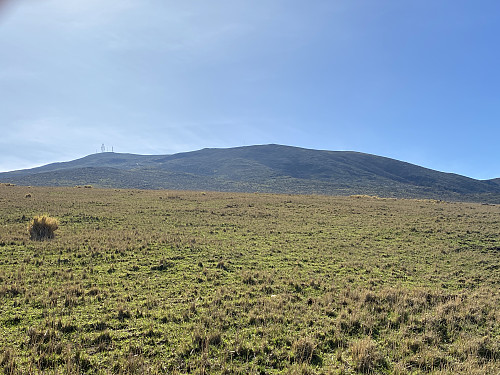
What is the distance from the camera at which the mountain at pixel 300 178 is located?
359 ft

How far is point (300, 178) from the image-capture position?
152m

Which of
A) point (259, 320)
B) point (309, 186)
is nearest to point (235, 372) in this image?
point (259, 320)

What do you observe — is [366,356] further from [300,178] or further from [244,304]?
[300,178]

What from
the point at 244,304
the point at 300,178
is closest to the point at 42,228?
the point at 244,304

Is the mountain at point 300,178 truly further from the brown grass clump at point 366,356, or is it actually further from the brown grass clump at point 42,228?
the brown grass clump at point 366,356

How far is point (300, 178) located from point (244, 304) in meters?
147

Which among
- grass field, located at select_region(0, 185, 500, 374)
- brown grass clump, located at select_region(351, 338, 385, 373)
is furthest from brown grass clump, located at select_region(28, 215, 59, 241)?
brown grass clump, located at select_region(351, 338, 385, 373)

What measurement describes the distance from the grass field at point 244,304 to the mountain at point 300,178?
3333 inches

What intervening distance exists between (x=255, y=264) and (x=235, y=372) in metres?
7.70

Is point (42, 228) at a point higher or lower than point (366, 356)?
higher

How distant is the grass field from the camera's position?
5930 millimetres

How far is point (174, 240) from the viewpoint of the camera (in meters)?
17.0

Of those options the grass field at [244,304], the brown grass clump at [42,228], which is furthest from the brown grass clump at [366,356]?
the brown grass clump at [42,228]

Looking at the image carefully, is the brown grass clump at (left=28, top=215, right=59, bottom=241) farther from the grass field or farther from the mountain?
the mountain
